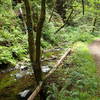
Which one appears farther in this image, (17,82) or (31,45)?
(17,82)

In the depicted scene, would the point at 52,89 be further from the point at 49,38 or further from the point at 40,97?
the point at 49,38

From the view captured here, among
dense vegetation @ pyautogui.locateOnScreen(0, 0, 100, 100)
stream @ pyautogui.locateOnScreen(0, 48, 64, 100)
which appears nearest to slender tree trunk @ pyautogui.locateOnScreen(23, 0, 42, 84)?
dense vegetation @ pyautogui.locateOnScreen(0, 0, 100, 100)

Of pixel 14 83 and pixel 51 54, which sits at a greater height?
pixel 14 83

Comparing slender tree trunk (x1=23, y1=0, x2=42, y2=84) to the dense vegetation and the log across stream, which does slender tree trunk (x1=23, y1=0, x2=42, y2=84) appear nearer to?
the dense vegetation

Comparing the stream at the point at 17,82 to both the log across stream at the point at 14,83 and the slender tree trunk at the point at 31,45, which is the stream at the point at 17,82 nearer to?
the log across stream at the point at 14,83

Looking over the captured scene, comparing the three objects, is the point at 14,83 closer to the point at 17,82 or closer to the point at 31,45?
the point at 17,82

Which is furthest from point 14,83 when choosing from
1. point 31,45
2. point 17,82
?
point 31,45

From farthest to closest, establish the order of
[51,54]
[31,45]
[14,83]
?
[51,54] → [14,83] → [31,45]

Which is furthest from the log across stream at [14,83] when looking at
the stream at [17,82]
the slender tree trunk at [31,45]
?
the slender tree trunk at [31,45]

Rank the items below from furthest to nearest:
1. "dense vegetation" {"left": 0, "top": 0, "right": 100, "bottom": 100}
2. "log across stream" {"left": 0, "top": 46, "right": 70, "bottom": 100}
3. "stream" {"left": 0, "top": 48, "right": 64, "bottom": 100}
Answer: "log across stream" {"left": 0, "top": 46, "right": 70, "bottom": 100}, "stream" {"left": 0, "top": 48, "right": 64, "bottom": 100}, "dense vegetation" {"left": 0, "top": 0, "right": 100, "bottom": 100}

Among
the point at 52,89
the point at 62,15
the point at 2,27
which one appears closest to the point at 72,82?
the point at 52,89

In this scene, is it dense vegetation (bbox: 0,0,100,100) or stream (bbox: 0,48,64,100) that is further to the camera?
stream (bbox: 0,48,64,100)

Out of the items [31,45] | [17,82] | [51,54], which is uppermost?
[31,45]

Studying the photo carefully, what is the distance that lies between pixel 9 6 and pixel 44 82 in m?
11.7
